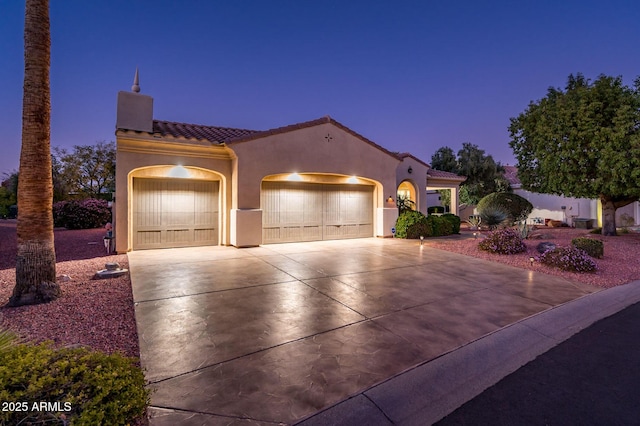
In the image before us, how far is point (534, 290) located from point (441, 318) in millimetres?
3125

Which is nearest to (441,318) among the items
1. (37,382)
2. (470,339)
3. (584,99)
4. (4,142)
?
(470,339)

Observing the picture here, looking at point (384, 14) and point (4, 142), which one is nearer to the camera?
point (384, 14)

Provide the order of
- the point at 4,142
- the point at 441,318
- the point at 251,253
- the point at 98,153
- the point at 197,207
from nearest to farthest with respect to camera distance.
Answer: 1. the point at 441,318
2. the point at 251,253
3. the point at 197,207
4. the point at 98,153
5. the point at 4,142

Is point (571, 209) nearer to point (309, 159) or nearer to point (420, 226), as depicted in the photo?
point (420, 226)

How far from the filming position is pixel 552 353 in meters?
3.86

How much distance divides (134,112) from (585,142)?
19.0 meters

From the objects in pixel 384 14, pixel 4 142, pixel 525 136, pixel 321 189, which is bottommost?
pixel 321 189

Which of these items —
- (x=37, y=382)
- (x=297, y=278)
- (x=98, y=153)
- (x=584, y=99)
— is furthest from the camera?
(x=98, y=153)

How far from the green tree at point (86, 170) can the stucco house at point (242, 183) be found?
15162 mm

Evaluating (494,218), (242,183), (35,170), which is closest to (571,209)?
(494,218)

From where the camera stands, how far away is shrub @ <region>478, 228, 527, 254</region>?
10289mm

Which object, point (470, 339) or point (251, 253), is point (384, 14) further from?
point (470, 339)

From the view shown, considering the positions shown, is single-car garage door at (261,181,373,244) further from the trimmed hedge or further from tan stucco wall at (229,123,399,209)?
the trimmed hedge

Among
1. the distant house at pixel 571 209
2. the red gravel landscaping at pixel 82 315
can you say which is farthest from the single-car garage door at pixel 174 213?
the distant house at pixel 571 209
